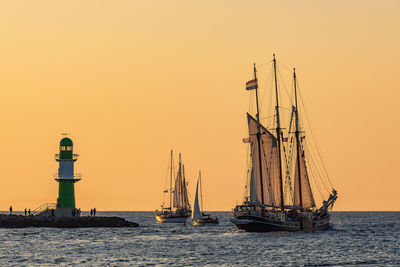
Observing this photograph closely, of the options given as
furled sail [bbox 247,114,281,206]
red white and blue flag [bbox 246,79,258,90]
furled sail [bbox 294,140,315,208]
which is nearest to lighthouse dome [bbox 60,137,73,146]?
furled sail [bbox 247,114,281,206]

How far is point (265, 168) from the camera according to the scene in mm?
124375

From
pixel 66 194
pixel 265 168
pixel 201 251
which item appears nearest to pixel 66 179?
pixel 66 194

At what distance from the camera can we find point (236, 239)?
11069 cm

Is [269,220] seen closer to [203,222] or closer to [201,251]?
[201,251]

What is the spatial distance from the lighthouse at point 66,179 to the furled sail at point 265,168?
109 ft

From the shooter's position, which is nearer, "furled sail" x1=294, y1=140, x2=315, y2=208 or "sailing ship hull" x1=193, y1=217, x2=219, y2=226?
"furled sail" x1=294, y1=140, x2=315, y2=208

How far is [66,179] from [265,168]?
35502 mm

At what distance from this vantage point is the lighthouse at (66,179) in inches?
5477

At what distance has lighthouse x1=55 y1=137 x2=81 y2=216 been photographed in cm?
13912

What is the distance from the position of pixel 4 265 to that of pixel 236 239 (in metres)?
41.4

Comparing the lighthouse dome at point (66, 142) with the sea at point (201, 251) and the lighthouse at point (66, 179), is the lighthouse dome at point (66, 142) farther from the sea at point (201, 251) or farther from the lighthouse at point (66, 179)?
the sea at point (201, 251)

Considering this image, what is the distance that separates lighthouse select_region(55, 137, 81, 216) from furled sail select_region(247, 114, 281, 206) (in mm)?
33175

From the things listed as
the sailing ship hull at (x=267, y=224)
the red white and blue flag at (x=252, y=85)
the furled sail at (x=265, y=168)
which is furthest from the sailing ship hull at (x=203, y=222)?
the red white and blue flag at (x=252, y=85)

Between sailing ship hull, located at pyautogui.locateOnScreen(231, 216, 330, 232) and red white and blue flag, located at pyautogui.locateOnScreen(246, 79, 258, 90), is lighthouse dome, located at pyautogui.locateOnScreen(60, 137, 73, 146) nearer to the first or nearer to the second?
sailing ship hull, located at pyautogui.locateOnScreen(231, 216, 330, 232)
